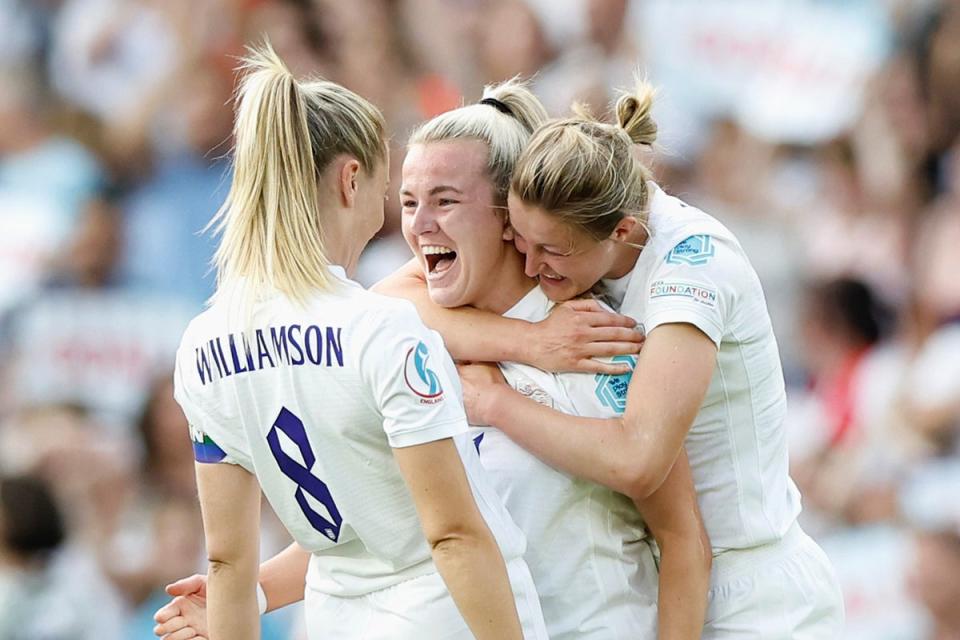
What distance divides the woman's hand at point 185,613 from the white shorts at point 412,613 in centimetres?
34

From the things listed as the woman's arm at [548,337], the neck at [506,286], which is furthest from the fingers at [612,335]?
the neck at [506,286]

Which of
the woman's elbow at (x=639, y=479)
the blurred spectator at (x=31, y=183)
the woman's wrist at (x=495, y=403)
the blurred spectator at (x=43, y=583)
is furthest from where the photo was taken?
the blurred spectator at (x=31, y=183)

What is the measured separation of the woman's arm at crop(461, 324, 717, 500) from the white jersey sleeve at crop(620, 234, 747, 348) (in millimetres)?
28

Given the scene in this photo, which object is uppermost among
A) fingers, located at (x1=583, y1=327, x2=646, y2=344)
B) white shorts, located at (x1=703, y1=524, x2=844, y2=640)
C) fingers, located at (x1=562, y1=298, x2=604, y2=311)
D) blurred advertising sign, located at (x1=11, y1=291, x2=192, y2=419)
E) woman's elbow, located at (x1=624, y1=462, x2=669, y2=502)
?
blurred advertising sign, located at (x1=11, y1=291, x2=192, y2=419)

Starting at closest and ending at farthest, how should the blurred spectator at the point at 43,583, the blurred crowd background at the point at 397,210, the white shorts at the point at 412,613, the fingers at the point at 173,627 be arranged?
the white shorts at the point at 412,613
the fingers at the point at 173,627
the blurred spectator at the point at 43,583
the blurred crowd background at the point at 397,210

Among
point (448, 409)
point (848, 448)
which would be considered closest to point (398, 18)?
point (848, 448)

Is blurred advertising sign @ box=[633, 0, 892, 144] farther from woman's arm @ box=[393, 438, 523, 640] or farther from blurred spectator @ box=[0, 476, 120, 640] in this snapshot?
woman's arm @ box=[393, 438, 523, 640]

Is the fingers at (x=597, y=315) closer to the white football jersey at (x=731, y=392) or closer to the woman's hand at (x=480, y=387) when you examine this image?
the white football jersey at (x=731, y=392)

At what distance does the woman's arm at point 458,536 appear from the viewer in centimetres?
276

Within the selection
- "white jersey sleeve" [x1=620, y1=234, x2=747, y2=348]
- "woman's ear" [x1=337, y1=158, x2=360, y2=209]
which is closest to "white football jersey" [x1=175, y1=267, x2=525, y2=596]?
"woman's ear" [x1=337, y1=158, x2=360, y2=209]

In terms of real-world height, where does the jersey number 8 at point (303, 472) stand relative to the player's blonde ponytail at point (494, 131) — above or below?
below

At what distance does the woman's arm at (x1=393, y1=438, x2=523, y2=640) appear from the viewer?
2.76m

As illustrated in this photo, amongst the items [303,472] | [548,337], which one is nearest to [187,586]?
[303,472]

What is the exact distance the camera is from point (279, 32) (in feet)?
28.0
